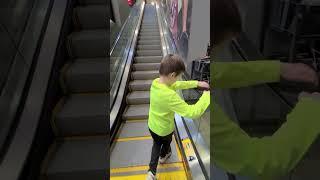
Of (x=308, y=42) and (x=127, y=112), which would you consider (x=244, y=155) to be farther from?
(x=127, y=112)

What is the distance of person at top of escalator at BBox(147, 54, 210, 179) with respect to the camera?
7.72 feet

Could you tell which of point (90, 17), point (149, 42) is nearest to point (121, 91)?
point (90, 17)

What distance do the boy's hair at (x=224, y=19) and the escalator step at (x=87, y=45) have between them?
6.97 feet

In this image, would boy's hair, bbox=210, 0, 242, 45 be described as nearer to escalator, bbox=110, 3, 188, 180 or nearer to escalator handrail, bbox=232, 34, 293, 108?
escalator handrail, bbox=232, 34, 293, 108

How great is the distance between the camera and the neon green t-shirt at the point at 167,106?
2284mm

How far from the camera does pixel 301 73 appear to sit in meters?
0.81

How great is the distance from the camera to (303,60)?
0.80 metres

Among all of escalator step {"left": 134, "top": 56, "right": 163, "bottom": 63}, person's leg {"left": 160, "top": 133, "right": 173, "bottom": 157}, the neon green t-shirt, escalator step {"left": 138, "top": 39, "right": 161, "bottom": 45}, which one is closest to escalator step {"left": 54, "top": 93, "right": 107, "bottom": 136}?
the neon green t-shirt

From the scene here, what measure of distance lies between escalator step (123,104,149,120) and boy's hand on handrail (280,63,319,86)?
12.8 feet

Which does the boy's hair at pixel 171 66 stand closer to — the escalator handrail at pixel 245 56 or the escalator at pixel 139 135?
the escalator at pixel 139 135

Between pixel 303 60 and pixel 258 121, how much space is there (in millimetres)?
217

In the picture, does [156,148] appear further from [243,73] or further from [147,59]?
[147,59]

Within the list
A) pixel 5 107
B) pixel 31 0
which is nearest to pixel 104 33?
pixel 31 0

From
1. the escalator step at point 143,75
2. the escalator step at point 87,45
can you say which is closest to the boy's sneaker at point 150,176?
the escalator step at point 87,45
